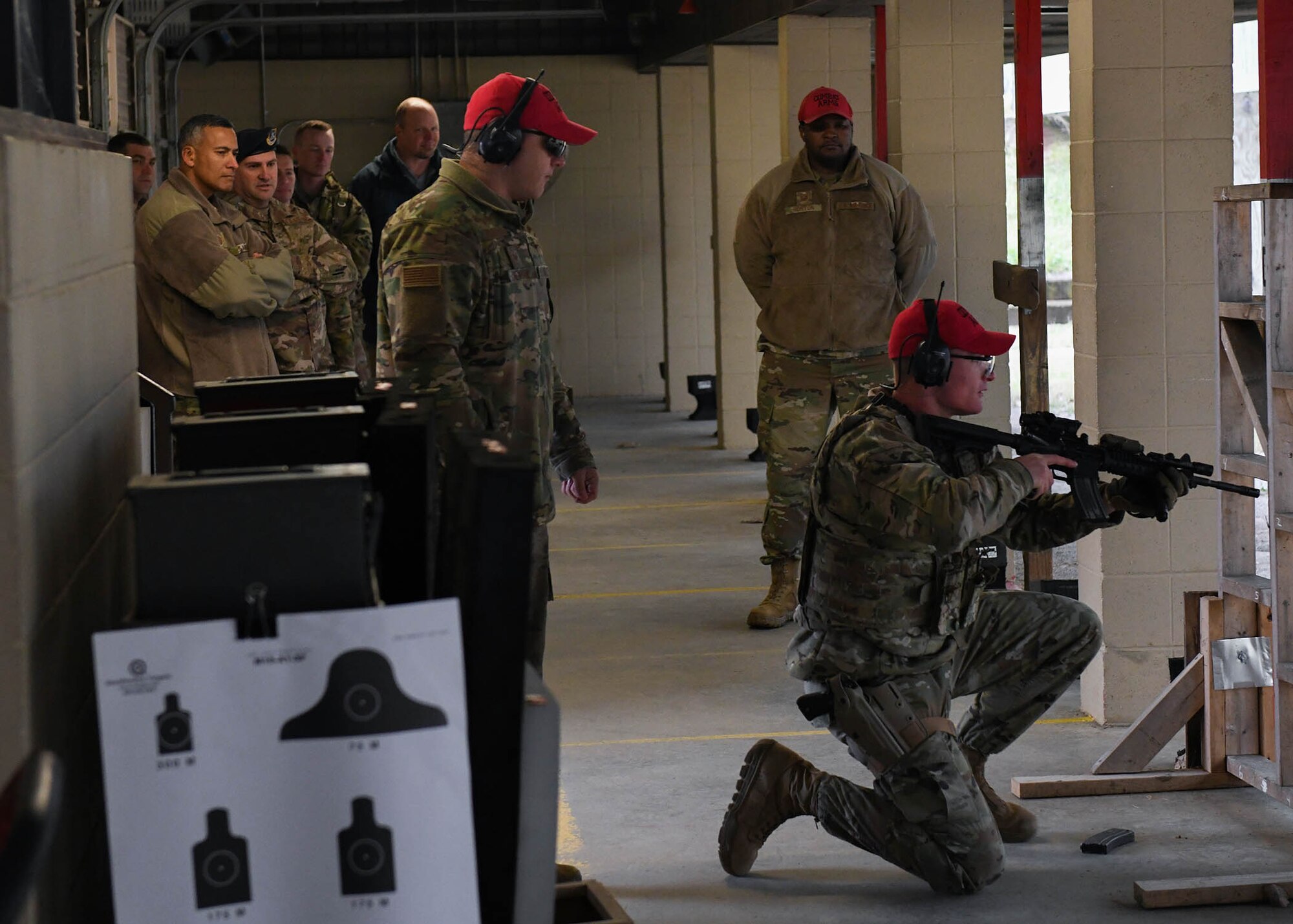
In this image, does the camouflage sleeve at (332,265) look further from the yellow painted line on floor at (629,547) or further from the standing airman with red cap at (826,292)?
the standing airman with red cap at (826,292)

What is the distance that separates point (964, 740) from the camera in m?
3.98

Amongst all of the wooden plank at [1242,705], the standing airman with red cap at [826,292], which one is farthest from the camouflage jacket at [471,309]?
the standing airman with red cap at [826,292]

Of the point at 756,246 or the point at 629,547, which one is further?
the point at 629,547

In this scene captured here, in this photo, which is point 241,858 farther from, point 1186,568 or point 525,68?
point 525,68

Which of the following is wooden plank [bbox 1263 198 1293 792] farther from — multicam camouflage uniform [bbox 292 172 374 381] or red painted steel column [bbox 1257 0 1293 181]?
multicam camouflage uniform [bbox 292 172 374 381]

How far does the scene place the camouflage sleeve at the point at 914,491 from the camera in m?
3.44

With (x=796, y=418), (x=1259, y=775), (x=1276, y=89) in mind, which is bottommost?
(x=1259, y=775)

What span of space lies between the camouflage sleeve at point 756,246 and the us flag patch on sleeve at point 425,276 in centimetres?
337

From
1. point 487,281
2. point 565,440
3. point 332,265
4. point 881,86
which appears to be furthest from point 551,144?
point 881,86

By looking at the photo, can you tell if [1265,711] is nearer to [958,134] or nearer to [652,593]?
[652,593]

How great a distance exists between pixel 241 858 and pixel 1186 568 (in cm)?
394

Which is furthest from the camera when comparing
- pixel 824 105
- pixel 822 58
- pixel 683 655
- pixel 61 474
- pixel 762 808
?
pixel 822 58

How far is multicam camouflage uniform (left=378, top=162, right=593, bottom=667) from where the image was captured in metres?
3.55

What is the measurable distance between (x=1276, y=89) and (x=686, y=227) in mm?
10344
